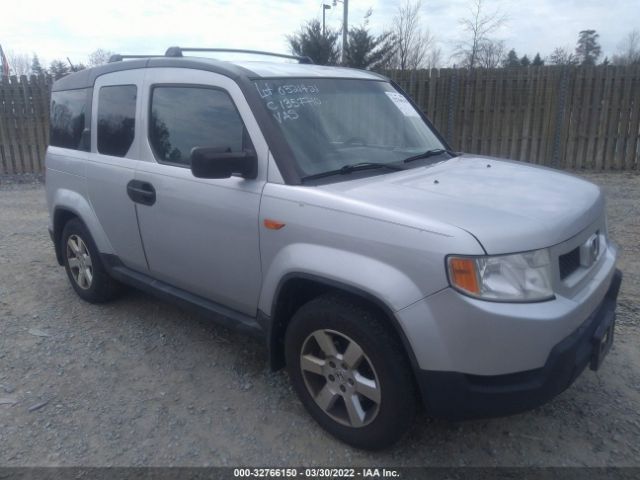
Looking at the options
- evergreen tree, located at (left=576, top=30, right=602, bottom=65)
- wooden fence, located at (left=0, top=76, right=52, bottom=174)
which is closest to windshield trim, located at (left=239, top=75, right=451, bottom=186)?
wooden fence, located at (left=0, top=76, right=52, bottom=174)

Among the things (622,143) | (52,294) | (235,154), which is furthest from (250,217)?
(622,143)

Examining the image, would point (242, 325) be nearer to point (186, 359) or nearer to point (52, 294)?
point (186, 359)

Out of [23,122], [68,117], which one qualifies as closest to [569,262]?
[68,117]

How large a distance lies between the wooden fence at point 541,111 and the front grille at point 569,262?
8001mm

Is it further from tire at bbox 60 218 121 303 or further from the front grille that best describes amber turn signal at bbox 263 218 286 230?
tire at bbox 60 218 121 303

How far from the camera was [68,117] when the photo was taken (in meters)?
4.66

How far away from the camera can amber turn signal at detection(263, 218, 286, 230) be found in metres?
2.86

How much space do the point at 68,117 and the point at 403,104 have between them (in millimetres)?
2851

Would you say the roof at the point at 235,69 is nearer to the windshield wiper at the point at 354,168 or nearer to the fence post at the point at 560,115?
the windshield wiper at the point at 354,168

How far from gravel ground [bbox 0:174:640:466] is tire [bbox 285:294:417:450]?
174 millimetres

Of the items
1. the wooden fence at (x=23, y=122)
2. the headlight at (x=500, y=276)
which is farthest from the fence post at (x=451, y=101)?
the headlight at (x=500, y=276)

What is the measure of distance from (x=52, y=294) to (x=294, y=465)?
3378mm

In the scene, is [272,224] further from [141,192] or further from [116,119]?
[116,119]

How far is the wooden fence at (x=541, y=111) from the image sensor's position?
997 cm
